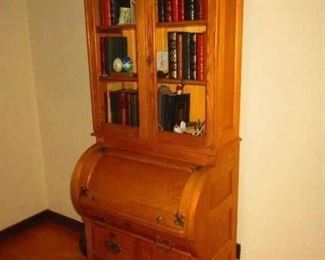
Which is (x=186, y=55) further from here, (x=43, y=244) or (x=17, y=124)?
(x=43, y=244)

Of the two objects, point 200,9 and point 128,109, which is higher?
point 200,9

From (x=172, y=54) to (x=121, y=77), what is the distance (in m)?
0.37

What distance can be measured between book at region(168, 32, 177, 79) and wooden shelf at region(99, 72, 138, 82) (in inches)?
8.8

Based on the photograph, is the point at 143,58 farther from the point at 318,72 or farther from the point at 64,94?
the point at 64,94

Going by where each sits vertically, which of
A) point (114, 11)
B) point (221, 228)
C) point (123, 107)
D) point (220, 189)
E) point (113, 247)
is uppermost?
point (114, 11)

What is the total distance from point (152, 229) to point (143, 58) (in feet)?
3.01

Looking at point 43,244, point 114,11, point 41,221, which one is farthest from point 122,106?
point 41,221

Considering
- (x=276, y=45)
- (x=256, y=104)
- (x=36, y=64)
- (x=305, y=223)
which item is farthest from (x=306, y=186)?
(x=36, y=64)

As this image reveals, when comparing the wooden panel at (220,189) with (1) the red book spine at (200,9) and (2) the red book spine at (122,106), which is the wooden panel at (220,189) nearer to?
(2) the red book spine at (122,106)

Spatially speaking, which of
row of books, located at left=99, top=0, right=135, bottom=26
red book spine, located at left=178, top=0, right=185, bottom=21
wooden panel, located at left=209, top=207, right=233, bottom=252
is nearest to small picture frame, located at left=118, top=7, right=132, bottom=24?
row of books, located at left=99, top=0, right=135, bottom=26

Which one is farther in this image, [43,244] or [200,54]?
[43,244]

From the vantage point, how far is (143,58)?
180 centimetres

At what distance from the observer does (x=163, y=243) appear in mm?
1788

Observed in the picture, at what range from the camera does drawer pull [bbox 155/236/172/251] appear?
1.77 metres
